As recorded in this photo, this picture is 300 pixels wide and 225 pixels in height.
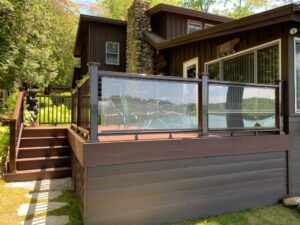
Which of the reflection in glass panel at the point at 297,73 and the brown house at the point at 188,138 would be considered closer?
the brown house at the point at 188,138

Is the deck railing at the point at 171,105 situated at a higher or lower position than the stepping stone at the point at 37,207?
higher

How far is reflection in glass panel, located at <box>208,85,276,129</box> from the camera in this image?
13.9 feet

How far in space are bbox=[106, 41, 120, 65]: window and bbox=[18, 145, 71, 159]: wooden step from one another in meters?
7.25

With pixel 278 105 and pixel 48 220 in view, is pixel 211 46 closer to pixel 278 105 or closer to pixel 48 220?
pixel 278 105

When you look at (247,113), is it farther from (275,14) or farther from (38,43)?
(38,43)

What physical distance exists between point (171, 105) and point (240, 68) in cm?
289

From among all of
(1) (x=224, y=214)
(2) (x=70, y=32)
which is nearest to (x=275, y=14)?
(1) (x=224, y=214)

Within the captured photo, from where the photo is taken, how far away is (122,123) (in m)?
3.49

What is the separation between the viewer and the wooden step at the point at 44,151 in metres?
5.67

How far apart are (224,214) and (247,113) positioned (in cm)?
170

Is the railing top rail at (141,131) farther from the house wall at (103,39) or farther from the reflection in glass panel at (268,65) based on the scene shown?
the house wall at (103,39)

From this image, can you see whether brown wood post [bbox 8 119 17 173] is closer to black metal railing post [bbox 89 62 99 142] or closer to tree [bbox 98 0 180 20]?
black metal railing post [bbox 89 62 99 142]

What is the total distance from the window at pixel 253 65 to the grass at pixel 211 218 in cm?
225

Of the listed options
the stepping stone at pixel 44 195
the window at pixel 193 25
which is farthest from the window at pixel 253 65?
the window at pixel 193 25
